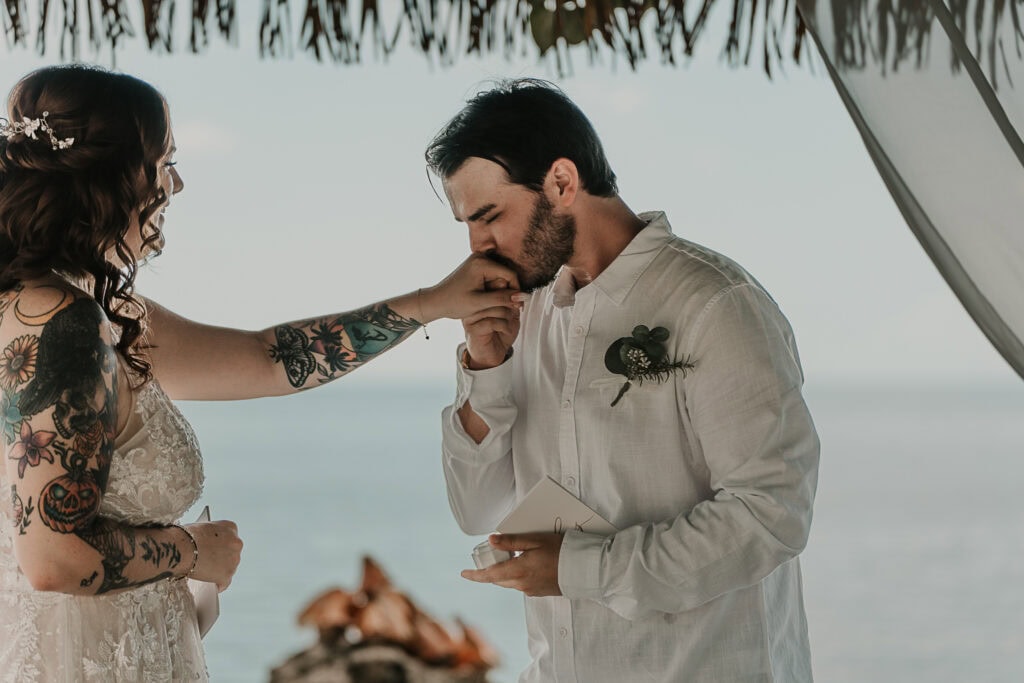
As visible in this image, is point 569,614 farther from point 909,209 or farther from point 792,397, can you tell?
point 909,209

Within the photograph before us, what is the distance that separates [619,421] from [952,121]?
2.10 ft

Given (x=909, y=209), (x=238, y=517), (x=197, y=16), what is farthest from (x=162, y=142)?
(x=238, y=517)

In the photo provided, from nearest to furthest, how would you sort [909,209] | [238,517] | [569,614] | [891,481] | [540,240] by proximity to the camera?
[909,209], [569,614], [540,240], [238,517], [891,481]

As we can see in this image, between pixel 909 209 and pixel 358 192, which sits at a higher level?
pixel 909 209

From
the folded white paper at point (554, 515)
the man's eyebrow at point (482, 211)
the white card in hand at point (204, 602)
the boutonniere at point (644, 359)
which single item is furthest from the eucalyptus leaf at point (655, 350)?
the white card in hand at point (204, 602)

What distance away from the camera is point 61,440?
5.27ft

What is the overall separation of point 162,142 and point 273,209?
34.0 meters

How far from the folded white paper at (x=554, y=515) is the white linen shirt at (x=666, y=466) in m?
0.03

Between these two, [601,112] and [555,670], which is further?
[601,112]

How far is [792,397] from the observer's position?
5.50 ft

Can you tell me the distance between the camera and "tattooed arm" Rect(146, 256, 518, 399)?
2.34 metres

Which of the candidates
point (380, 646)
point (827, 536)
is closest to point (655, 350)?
point (380, 646)

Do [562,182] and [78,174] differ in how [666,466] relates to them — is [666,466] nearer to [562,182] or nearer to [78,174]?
[562,182]

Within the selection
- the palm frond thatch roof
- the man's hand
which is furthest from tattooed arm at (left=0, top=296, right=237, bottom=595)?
the palm frond thatch roof
